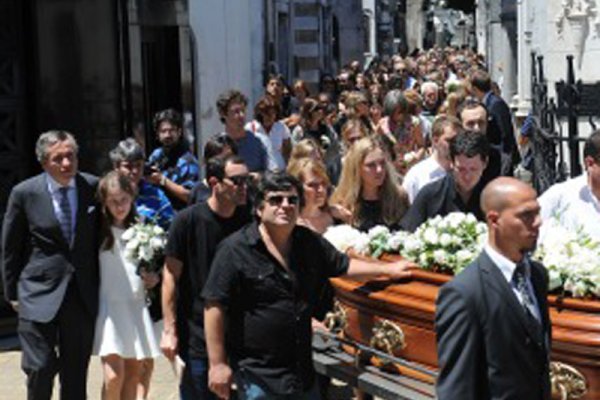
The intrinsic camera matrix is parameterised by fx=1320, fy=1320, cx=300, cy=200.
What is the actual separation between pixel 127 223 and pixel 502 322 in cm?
335

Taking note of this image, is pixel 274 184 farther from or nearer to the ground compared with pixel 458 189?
farther from the ground

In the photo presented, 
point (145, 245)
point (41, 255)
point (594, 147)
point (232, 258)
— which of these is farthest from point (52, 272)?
point (594, 147)

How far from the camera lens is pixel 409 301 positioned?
5434mm

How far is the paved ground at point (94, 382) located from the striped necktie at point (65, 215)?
1495 millimetres

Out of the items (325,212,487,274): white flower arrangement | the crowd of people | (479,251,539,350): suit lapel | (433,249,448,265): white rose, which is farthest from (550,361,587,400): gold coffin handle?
(433,249,448,265): white rose

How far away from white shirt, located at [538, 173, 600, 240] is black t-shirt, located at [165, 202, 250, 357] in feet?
4.92

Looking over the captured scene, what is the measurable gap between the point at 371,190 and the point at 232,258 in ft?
6.46

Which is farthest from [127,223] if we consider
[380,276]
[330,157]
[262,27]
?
[262,27]

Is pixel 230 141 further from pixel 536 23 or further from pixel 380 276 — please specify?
pixel 536 23

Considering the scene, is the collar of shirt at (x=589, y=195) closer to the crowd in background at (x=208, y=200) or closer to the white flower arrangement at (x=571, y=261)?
the white flower arrangement at (x=571, y=261)

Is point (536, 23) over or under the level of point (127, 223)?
over

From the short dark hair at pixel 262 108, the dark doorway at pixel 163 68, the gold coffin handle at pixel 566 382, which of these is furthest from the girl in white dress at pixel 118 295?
the dark doorway at pixel 163 68

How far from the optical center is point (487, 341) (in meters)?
4.14

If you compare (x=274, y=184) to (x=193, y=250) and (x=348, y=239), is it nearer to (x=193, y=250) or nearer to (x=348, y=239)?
(x=193, y=250)
